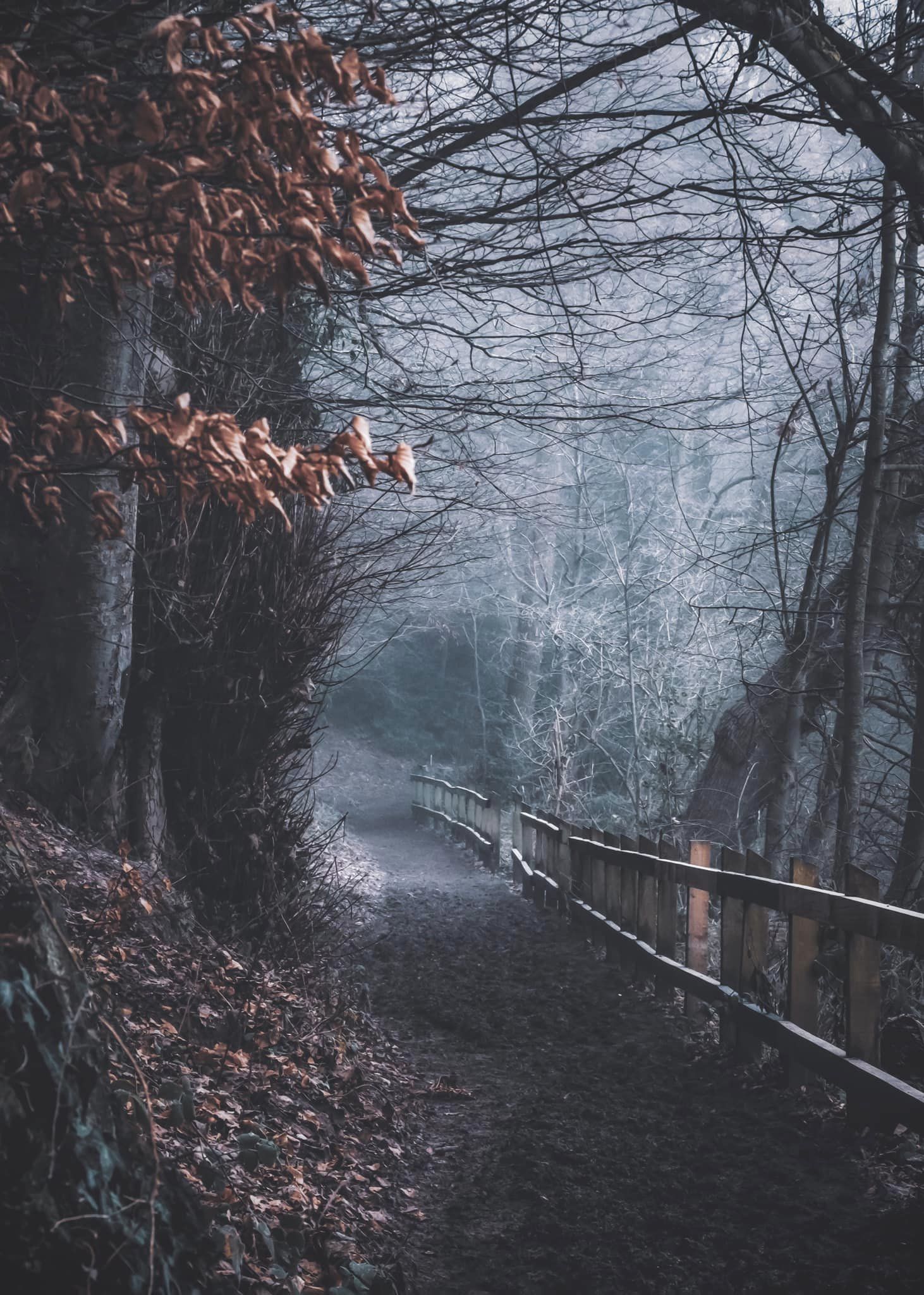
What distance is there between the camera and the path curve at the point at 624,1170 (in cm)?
385

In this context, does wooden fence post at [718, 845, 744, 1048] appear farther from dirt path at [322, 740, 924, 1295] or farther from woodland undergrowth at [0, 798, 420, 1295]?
woodland undergrowth at [0, 798, 420, 1295]

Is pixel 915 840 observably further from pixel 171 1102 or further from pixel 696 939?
pixel 171 1102

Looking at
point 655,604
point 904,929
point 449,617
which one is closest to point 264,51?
point 904,929

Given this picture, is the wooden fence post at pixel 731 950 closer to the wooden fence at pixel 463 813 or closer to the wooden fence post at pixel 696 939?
the wooden fence post at pixel 696 939

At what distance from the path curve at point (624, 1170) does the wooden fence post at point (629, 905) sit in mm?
490

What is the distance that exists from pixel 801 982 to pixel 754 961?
723mm

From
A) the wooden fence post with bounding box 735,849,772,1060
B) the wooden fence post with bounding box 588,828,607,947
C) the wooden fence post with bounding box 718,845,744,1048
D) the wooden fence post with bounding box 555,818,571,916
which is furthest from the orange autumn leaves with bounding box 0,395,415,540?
the wooden fence post with bounding box 555,818,571,916

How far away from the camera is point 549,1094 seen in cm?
622

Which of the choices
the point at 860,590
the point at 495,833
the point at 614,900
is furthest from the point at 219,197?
the point at 495,833

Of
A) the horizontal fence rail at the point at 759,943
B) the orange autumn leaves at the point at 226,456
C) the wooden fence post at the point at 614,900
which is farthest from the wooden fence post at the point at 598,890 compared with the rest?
the orange autumn leaves at the point at 226,456

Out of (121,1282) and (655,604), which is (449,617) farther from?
(121,1282)

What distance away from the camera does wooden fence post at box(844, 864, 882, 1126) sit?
473 cm

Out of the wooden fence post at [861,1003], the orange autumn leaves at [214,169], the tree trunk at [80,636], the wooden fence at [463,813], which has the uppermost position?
the orange autumn leaves at [214,169]

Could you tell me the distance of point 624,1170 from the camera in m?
4.90
